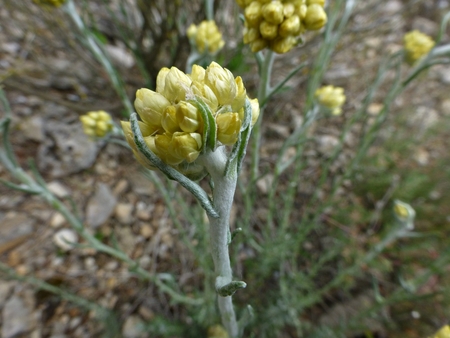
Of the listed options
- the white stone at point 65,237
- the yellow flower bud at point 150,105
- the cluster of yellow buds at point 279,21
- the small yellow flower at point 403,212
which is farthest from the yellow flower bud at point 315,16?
the white stone at point 65,237

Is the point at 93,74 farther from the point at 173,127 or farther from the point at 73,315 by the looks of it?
the point at 173,127

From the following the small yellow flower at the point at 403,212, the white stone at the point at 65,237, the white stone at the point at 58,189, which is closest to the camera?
the small yellow flower at the point at 403,212

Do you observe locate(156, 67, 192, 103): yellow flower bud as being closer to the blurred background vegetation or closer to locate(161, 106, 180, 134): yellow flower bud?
locate(161, 106, 180, 134): yellow flower bud

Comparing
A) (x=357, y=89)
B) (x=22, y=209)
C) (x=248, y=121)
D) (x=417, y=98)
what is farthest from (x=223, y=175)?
(x=417, y=98)

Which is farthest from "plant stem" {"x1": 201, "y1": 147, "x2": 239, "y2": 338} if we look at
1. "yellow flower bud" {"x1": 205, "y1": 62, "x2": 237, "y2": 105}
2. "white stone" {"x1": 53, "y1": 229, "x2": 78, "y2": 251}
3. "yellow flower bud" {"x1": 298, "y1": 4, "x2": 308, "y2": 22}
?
"white stone" {"x1": 53, "y1": 229, "x2": 78, "y2": 251}

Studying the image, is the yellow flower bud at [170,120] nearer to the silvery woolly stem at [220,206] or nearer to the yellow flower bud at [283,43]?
the silvery woolly stem at [220,206]

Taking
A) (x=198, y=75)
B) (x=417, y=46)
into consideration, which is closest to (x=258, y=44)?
(x=198, y=75)

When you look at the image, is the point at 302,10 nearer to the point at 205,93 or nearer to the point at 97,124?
the point at 205,93

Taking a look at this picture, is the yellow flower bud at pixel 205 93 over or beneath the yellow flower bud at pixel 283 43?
over
